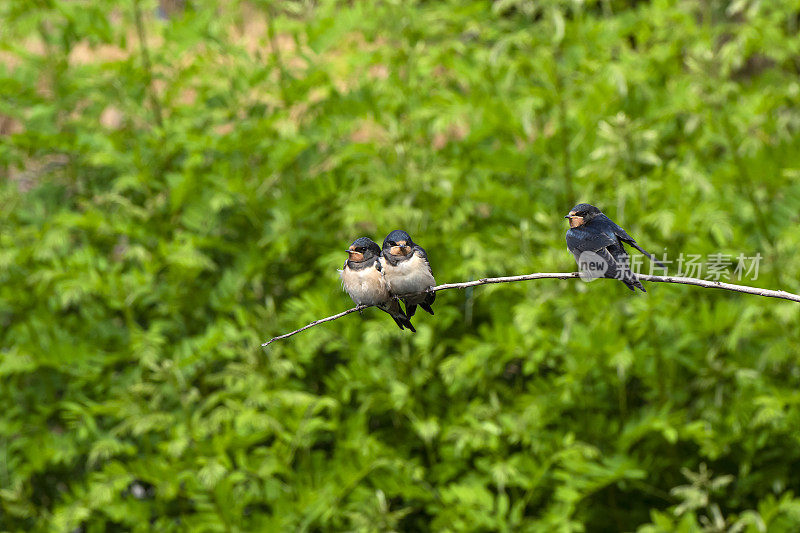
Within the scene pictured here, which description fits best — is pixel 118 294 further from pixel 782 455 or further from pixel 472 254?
pixel 782 455

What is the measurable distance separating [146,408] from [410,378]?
1.32m

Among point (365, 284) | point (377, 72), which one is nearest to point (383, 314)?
point (365, 284)

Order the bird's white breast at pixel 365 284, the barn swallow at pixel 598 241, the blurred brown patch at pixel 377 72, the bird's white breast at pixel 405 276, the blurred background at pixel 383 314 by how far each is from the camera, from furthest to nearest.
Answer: the blurred brown patch at pixel 377 72 → the blurred background at pixel 383 314 → the bird's white breast at pixel 365 284 → the bird's white breast at pixel 405 276 → the barn swallow at pixel 598 241

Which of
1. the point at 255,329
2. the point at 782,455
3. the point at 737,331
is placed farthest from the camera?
the point at 255,329

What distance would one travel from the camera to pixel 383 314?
3.84 meters

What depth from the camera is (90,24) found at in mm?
4363

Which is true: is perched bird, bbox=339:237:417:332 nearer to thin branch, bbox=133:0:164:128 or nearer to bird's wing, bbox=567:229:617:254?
bird's wing, bbox=567:229:617:254

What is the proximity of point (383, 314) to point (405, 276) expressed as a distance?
261 cm

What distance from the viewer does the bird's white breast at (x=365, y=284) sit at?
1359 mm

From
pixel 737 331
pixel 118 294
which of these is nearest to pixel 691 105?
pixel 737 331

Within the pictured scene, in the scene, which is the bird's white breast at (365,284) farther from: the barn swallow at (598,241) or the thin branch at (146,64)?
the thin branch at (146,64)

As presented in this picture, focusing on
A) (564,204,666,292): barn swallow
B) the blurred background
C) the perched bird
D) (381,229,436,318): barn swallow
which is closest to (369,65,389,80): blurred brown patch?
the blurred background

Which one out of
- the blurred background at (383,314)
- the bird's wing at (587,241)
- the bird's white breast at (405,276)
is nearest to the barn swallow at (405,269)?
the bird's white breast at (405,276)

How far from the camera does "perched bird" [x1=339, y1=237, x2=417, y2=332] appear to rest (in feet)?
4.29
